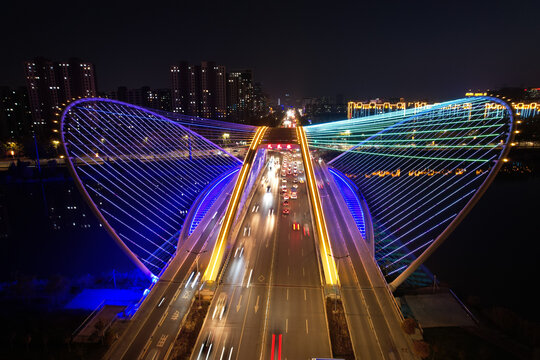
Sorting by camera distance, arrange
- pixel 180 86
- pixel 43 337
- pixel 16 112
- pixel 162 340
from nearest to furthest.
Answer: pixel 162 340 → pixel 43 337 → pixel 16 112 → pixel 180 86

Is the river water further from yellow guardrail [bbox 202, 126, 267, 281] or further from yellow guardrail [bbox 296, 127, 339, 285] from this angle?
yellow guardrail [bbox 296, 127, 339, 285]

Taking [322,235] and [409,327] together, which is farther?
[322,235]

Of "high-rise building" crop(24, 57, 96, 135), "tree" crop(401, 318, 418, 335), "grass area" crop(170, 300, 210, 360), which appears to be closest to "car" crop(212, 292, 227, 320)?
"grass area" crop(170, 300, 210, 360)

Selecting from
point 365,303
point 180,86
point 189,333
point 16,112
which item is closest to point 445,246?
point 365,303

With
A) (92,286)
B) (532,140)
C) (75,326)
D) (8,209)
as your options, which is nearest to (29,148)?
(8,209)

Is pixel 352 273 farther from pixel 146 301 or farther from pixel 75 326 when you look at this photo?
pixel 75 326

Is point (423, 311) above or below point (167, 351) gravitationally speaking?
below

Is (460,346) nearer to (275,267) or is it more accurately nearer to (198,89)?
(275,267)
